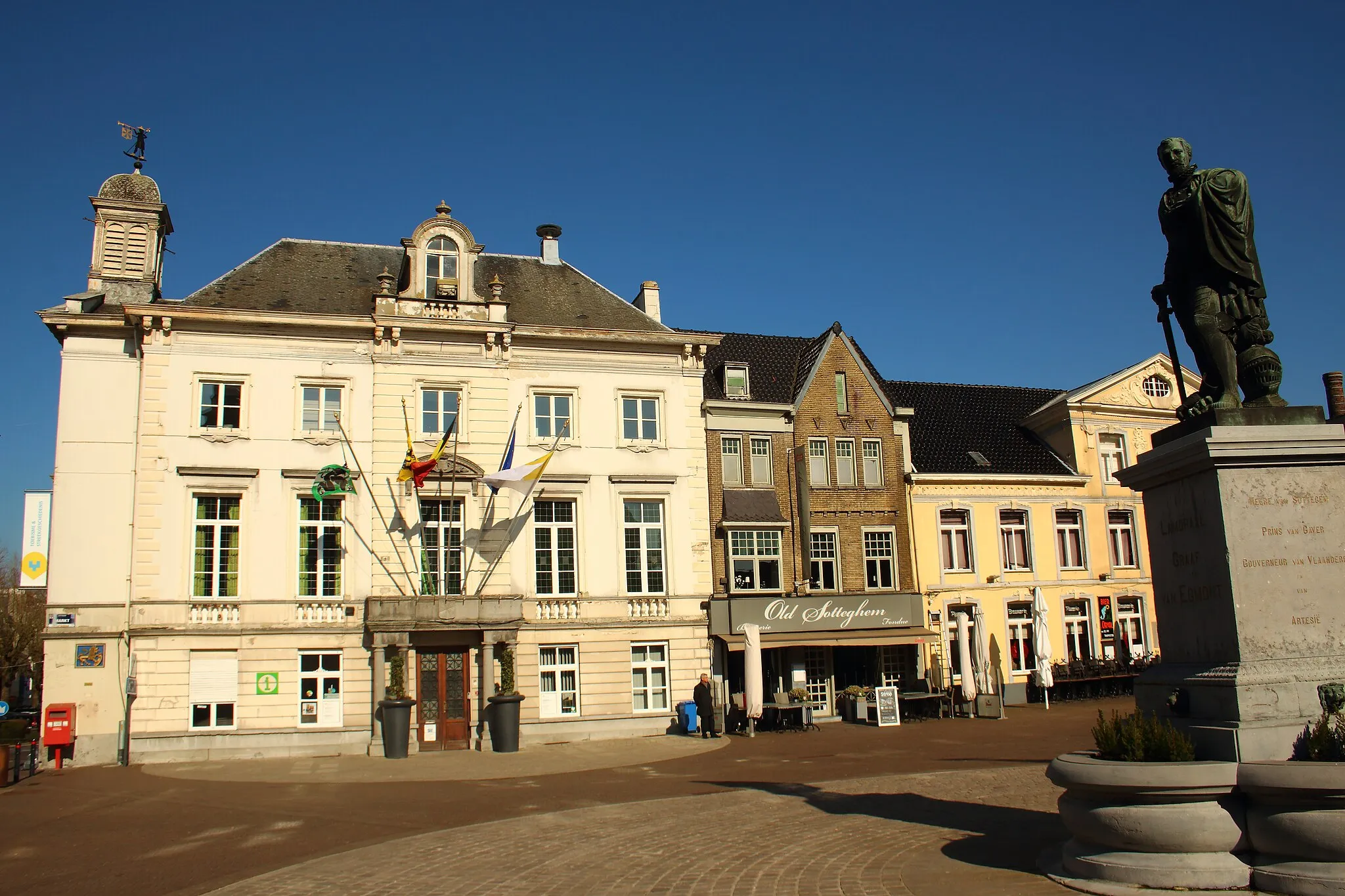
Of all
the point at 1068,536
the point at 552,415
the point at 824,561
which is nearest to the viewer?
the point at 552,415

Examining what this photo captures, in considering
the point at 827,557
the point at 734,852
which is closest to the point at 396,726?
the point at 827,557

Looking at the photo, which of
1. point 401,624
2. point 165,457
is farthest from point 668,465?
point 165,457

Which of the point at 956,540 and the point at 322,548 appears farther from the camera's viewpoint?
the point at 956,540

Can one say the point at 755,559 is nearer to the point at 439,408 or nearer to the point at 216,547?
the point at 439,408

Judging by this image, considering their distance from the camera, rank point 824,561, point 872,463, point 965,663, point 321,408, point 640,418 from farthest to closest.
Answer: point 872,463, point 824,561, point 965,663, point 640,418, point 321,408

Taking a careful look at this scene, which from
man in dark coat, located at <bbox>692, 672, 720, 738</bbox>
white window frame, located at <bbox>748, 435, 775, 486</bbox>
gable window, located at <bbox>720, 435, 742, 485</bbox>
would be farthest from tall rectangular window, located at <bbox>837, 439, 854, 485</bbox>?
man in dark coat, located at <bbox>692, 672, 720, 738</bbox>

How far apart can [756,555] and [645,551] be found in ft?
12.6

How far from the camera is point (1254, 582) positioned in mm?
8023

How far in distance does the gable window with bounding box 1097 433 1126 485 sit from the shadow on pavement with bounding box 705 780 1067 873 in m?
24.3

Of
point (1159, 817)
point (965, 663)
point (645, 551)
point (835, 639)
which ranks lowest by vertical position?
point (1159, 817)

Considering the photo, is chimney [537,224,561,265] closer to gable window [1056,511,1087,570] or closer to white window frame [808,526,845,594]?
white window frame [808,526,845,594]

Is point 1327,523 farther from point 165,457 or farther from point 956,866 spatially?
point 165,457

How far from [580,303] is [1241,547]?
23.5 meters

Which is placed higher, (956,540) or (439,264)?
(439,264)
